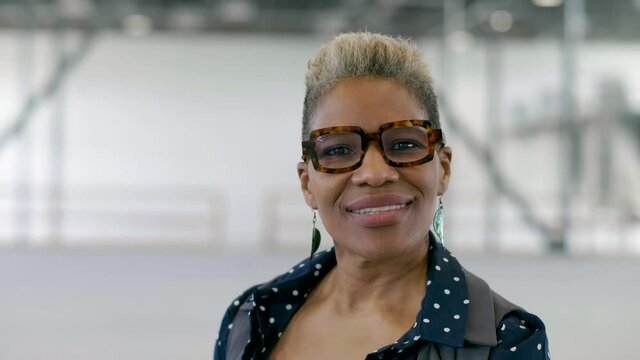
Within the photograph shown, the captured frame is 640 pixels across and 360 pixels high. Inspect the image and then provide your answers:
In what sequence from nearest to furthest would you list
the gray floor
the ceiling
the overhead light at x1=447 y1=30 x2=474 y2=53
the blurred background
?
the gray floor, the blurred background, the ceiling, the overhead light at x1=447 y1=30 x2=474 y2=53

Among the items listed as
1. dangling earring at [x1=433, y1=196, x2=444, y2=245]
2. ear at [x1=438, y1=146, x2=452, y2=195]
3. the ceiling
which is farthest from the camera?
the ceiling

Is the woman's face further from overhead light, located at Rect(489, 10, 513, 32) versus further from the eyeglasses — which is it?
overhead light, located at Rect(489, 10, 513, 32)

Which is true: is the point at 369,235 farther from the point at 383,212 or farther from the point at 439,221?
the point at 439,221

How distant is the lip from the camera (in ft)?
4.06

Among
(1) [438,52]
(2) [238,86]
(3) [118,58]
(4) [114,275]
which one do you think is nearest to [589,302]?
(4) [114,275]

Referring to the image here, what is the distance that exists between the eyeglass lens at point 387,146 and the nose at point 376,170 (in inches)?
0.5

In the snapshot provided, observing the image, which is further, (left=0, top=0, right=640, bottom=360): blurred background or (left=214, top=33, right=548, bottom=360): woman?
(left=0, top=0, right=640, bottom=360): blurred background

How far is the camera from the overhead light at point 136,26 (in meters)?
8.59

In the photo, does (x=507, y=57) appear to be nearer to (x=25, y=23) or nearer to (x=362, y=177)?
(x=25, y=23)

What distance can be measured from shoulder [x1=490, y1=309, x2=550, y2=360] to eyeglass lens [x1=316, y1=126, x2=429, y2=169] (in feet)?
0.94

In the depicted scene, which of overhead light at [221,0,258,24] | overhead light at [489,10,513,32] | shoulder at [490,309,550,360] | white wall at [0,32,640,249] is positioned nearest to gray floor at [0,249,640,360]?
white wall at [0,32,640,249]

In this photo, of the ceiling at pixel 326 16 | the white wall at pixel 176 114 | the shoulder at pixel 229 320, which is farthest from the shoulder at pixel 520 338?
the white wall at pixel 176 114

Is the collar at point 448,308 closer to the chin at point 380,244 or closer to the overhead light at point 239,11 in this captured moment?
the chin at point 380,244

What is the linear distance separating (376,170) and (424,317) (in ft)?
0.78
